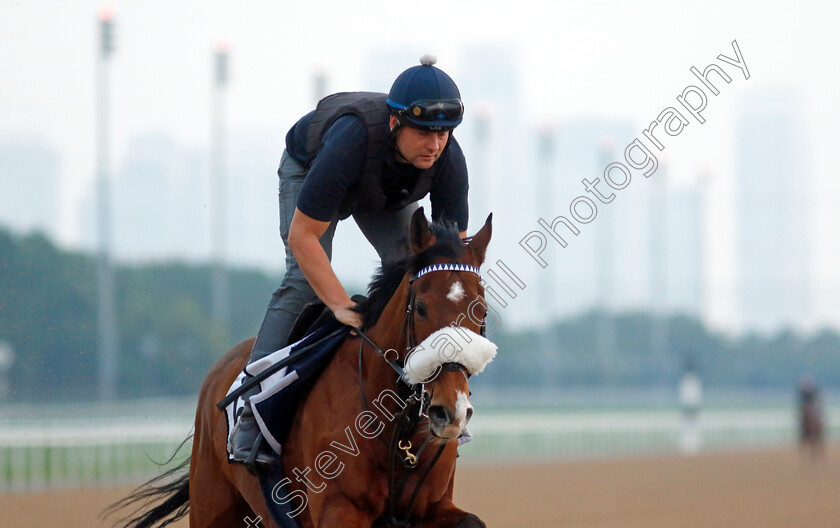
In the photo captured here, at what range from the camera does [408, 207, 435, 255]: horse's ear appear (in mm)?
4246

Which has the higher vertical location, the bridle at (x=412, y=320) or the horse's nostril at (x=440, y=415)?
the bridle at (x=412, y=320)

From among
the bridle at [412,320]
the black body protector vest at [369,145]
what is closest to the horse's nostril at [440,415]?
the bridle at [412,320]

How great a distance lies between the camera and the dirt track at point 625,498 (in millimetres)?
12219

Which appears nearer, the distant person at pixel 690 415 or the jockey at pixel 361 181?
the jockey at pixel 361 181

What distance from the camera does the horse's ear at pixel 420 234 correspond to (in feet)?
13.9

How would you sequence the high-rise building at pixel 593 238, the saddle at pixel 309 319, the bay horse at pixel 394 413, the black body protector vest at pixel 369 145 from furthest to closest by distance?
the high-rise building at pixel 593 238 < the saddle at pixel 309 319 < the black body protector vest at pixel 369 145 < the bay horse at pixel 394 413

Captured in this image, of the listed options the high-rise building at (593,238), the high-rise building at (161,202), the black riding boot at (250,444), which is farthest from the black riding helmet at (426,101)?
the high-rise building at (593,238)

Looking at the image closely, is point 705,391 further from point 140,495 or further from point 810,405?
point 140,495

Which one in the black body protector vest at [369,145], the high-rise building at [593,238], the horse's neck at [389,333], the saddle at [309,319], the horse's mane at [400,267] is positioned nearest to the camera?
the horse's mane at [400,267]

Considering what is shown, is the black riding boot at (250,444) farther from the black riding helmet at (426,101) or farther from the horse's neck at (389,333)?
the black riding helmet at (426,101)

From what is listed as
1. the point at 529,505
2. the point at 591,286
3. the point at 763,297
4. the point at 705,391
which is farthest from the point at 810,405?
the point at 763,297

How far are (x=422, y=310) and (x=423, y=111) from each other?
2.85 feet

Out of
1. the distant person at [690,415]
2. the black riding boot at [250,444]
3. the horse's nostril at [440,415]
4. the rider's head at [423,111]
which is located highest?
the rider's head at [423,111]

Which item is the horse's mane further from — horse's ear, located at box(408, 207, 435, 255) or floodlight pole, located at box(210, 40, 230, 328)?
floodlight pole, located at box(210, 40, 230, 328)
